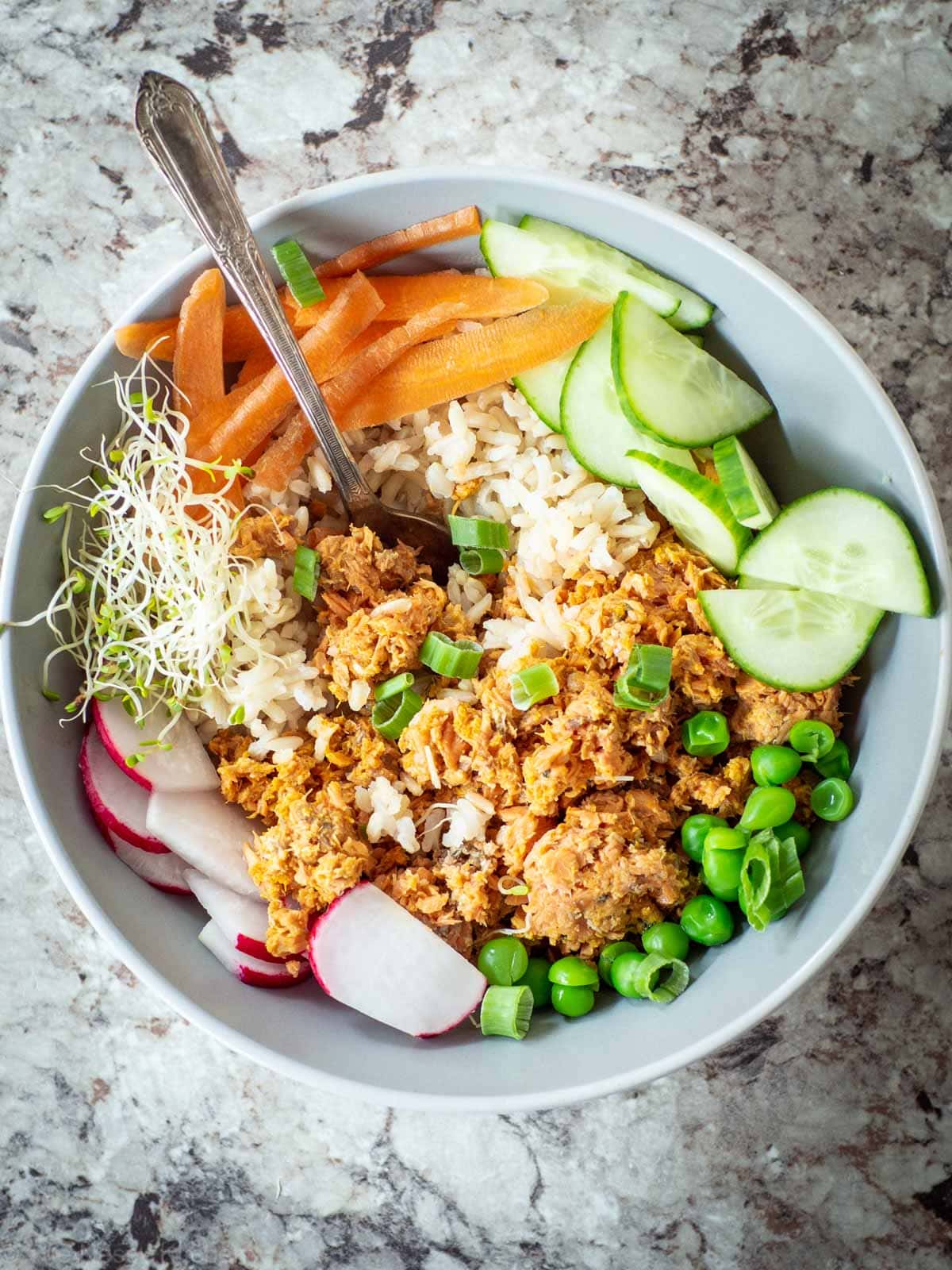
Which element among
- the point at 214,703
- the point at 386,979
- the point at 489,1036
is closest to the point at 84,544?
the point at 214,703

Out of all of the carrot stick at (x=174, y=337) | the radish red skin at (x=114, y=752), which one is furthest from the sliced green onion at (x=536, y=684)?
the carrot stick at (x=174, y=337)

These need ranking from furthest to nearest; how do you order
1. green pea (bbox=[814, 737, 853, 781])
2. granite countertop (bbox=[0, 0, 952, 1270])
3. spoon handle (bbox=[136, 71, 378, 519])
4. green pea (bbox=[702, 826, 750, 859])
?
granite countertop (bbox=[0, 0, 952, 1270]), green pea (bbox=[814, 737, 853, 781]), green pea (bbox=[702, 826, 750, 859]), spoon handle (bbox=[136, 71, 378, 519])

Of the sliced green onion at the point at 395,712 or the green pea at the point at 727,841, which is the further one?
the sliced green onion at the point at 395,712

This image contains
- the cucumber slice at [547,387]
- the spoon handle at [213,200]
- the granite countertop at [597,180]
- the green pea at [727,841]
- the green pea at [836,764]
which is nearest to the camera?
the spoon handle at [213,200]

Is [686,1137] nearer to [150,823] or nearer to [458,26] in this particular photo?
[150,823]

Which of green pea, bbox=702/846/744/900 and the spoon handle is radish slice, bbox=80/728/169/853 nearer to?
the spoon handle

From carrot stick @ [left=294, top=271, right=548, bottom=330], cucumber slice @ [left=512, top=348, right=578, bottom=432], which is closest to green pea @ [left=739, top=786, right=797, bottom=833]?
cucumber slice @ [left=512, top=348, right=578, bottom=432]

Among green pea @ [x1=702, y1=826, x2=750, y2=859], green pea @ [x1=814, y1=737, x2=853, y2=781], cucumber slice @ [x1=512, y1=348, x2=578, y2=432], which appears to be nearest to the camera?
green pea @ [x1=702, y1=826, x2=750, y2=859]

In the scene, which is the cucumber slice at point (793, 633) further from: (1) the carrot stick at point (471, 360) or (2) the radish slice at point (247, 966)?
(2) the radish slice at point (247, 966)

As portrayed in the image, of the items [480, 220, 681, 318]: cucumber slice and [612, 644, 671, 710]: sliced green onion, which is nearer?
[612, 644, 671, 710]: sliced green onion
